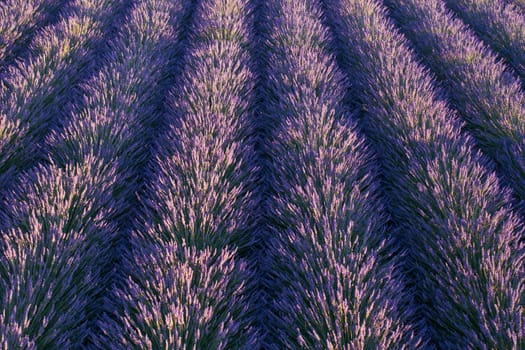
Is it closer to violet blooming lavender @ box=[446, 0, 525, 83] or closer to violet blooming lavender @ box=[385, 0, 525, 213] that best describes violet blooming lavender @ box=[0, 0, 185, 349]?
violet blooming lavender @ box=[385, 0, 525, 213]

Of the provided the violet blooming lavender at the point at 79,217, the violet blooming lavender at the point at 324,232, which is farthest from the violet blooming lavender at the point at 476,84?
the violet blooming lavender at the point at 79,217

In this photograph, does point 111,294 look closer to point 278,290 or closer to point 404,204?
point 278,290

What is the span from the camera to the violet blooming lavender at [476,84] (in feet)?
9.34

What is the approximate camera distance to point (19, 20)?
4.22 meters

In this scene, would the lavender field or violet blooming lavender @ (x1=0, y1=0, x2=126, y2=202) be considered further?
violet blooming lavender @ (x1=0, y1=0, x2=126, y2=202)

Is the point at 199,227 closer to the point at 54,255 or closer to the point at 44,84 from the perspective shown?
the point at 54,255

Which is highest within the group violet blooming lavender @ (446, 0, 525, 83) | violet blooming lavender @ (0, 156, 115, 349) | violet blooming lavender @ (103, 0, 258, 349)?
violet blooming lavender @ (446, 0, 525, 83)

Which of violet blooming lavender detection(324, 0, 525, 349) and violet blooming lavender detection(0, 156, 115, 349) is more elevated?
violet blooming lavender detection(324, 0, 525, 349)

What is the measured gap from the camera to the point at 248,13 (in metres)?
4.71

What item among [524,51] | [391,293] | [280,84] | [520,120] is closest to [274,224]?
[391,293]

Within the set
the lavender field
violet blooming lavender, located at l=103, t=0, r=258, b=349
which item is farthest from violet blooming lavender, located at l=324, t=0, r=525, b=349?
violet blooming lavender, located at l=103, t=0, r=258, b=349

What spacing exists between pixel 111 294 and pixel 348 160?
5.15ft

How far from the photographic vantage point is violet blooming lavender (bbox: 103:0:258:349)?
1.72 m

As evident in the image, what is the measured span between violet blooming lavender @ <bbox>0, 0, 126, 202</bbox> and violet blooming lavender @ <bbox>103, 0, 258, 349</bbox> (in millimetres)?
896
